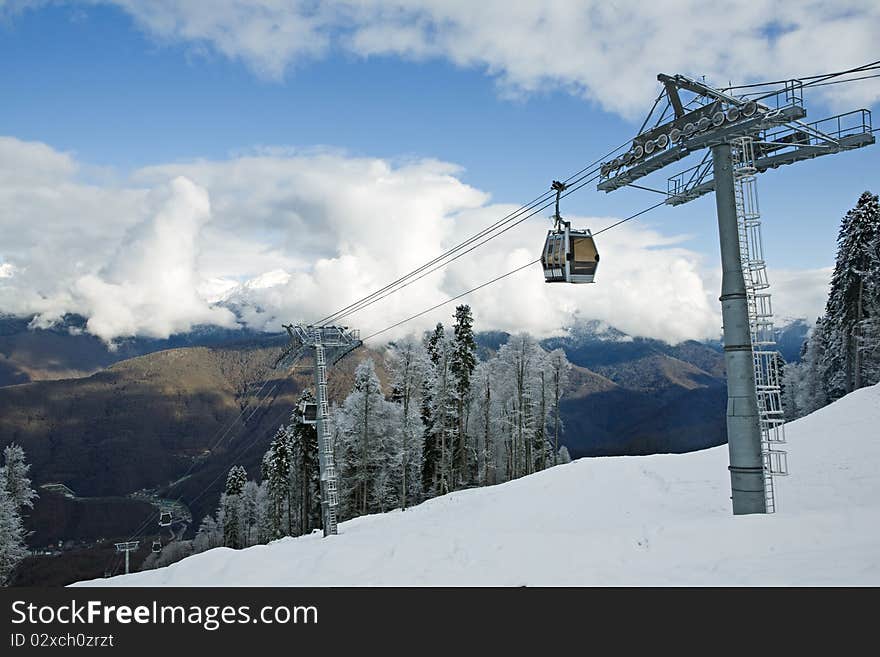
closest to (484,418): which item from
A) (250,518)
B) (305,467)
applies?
(305,467)

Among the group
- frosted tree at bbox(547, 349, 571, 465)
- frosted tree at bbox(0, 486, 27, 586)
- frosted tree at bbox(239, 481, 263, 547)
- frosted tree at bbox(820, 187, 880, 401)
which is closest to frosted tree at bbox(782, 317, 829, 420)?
frosted tree at bbox(820, 187, 880, 401)

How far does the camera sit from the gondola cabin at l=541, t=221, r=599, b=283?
16078 millimetres

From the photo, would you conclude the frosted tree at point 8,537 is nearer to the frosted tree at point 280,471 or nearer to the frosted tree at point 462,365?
the frosted tree at point 280,471

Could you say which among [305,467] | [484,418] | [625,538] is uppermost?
[484,418]

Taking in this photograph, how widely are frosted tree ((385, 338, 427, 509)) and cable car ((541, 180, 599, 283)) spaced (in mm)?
27079

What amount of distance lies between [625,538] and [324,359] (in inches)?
713

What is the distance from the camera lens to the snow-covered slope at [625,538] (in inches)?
419

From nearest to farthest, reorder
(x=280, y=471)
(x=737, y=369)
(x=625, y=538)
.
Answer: (x=625, y=538) < (x=737, y=369) < (x=280, y=471)

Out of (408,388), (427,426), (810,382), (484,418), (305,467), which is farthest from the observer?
(810,382)

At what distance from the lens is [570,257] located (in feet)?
52.6

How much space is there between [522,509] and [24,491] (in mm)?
57536

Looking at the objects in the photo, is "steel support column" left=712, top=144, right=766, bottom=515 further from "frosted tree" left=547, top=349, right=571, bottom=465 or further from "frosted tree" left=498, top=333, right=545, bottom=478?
"frosted tree" left=547, top=349, right=571, bottom=465

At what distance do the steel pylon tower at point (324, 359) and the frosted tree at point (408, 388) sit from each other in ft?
43.5

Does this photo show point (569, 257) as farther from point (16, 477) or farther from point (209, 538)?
point (209, 538)
